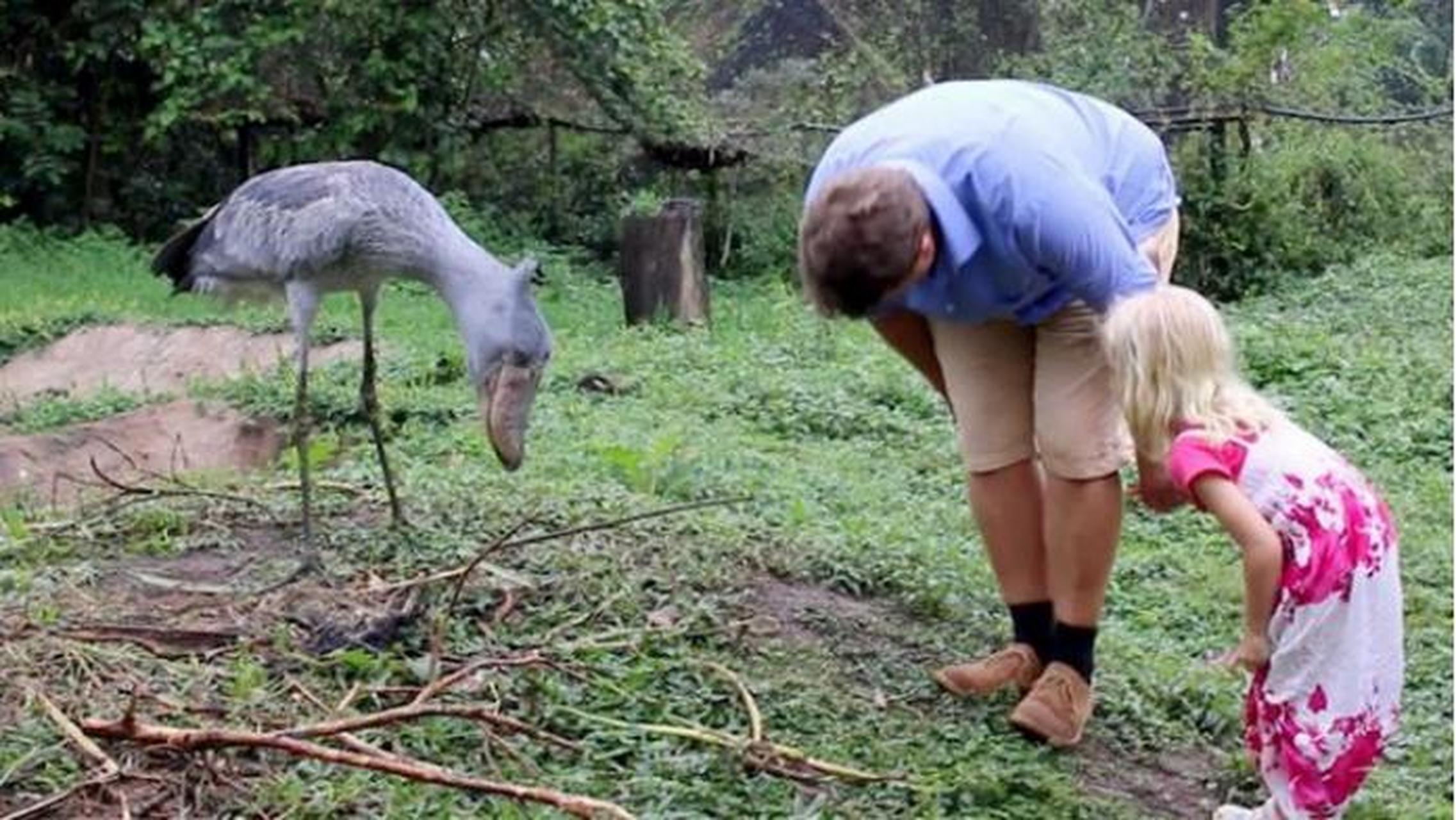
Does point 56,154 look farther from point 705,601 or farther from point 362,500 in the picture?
point 705,601

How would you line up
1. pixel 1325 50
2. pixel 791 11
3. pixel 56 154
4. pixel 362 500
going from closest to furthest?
1. pixel 362 500
2. pixel 56 154
3. pixel 1325 50
4. pixel 791 11

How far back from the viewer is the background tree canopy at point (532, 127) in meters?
13.5

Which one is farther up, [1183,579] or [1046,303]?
[1046,303]

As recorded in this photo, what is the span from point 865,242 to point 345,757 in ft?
3.77

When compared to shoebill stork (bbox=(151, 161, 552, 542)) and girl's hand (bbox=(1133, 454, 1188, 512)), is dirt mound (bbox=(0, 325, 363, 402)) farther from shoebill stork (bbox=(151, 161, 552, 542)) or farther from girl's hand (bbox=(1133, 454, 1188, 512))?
girl's hand (bbox=(1133, 454, 1188, 512))

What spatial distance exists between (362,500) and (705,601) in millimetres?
1259

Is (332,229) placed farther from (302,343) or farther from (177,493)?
(177,493)

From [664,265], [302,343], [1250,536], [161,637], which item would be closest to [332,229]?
[302,343]

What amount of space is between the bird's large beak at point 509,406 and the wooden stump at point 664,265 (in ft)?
18.2

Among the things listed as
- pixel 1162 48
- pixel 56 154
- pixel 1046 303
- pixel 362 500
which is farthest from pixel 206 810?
pixel 1162 48

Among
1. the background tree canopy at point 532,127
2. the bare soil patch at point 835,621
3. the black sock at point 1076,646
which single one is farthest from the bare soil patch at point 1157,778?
the background tree canopy at point 532,127

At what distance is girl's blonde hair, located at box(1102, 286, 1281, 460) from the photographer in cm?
342

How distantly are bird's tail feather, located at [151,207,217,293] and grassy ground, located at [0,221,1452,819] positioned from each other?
1.87ft

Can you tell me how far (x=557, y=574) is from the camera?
458 centimetres
